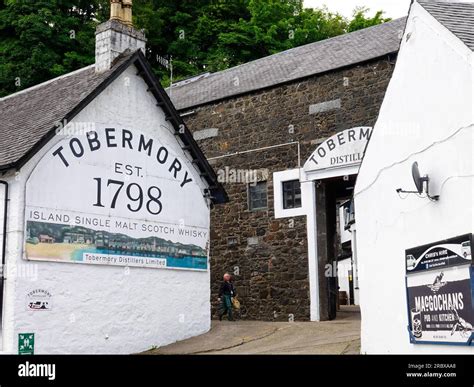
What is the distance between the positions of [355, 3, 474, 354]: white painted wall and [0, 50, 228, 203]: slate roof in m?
6.19

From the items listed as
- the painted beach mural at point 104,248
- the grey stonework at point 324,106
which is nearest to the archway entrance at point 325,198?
the grey stonework at point 324,106

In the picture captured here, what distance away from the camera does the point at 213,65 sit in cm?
3591

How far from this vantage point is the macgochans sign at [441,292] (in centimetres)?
890

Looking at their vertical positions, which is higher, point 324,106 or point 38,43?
point 38,43

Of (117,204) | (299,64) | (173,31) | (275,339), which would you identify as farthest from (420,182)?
(173,31)

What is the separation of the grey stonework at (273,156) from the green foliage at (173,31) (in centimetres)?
1210

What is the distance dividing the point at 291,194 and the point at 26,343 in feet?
32.0

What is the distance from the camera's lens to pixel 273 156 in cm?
2117

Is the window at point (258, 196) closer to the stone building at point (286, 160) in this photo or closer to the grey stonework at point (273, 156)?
the stone building at point (286, 160)

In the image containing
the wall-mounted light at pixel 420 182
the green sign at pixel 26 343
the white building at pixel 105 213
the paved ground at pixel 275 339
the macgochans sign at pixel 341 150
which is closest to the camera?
the wall-mounted light at pixel 420 182

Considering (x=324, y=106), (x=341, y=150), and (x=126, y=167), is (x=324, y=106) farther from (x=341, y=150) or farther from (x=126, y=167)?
(x=126, y=167)

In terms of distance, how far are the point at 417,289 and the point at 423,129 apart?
2477 mm

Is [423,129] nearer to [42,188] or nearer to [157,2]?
[42,188]

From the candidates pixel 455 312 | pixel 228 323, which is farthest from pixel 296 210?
pixel 455 312
